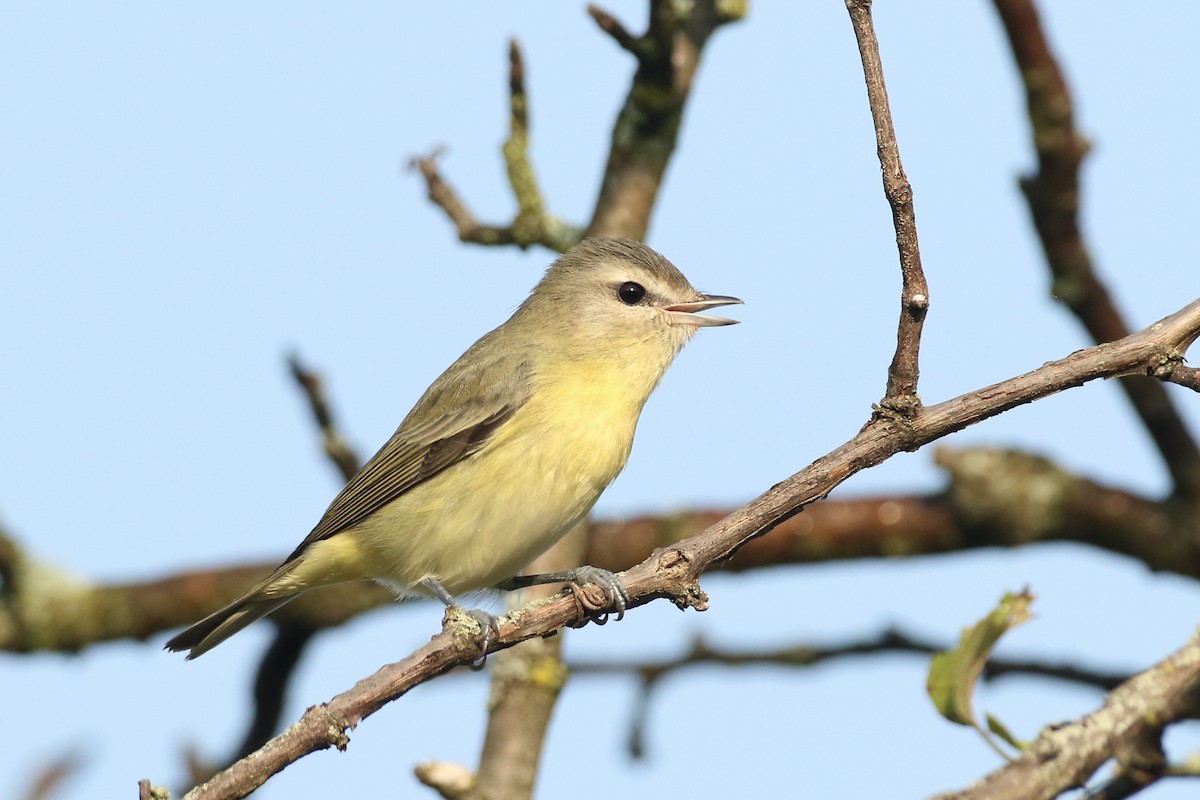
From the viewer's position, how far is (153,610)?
661cm

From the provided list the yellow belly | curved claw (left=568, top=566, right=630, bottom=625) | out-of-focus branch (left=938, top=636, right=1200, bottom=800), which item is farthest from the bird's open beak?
out-of-focus branch (left=938, top=636, right=1200, bottom=800)

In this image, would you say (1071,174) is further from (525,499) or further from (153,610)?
(153,610)

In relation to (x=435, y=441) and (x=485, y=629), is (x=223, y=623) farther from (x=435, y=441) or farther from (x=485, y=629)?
(x=485, y=629)

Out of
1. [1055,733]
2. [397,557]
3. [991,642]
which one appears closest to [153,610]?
[397,557]

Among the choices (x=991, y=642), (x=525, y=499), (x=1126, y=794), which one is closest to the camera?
(x=1126, y=794)

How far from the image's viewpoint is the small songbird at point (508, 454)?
5.31 m

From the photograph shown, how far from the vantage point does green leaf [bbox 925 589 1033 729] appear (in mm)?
3201

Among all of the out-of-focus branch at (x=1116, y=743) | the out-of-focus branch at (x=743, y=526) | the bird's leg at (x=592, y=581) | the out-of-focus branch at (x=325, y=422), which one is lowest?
the out-of-focus branch at (x=1116, y=743)

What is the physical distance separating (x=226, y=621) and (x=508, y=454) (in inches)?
53.9

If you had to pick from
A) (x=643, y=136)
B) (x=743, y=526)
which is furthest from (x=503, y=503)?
(x=743, y=526)

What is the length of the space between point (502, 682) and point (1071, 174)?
3.34 m

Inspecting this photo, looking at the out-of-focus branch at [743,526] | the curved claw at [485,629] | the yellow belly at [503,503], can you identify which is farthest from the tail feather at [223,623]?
the out-of-focus branch at [743,526]

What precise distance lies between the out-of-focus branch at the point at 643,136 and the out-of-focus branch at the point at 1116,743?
429 centimetres

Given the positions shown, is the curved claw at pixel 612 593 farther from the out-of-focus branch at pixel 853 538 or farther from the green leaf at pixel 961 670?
the out-of-focus branch at pixel 853 538
